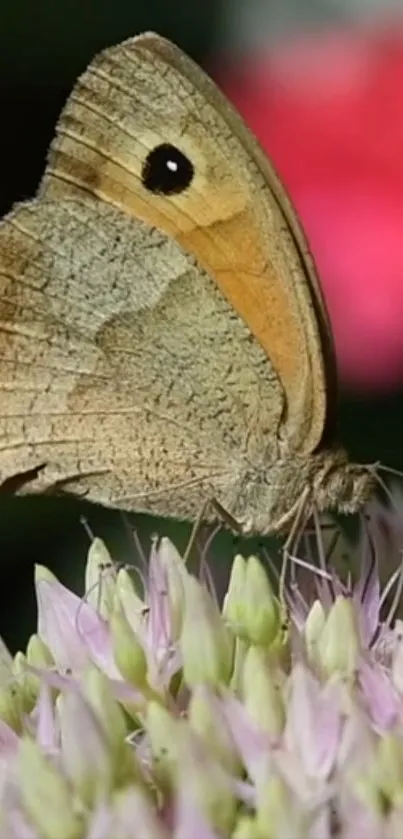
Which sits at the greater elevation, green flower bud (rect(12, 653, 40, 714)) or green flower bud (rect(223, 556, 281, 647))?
green flower bud (rect(223, 556, 281, 647))

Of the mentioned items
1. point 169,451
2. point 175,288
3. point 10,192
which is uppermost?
point 10,192

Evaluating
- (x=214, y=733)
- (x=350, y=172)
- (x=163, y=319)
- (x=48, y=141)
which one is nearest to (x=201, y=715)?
(x=214, y=733)

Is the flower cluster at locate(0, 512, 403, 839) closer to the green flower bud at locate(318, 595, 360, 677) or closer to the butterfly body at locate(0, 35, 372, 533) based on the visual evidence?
the green flower bud at locate(318, 595, 360, 677)

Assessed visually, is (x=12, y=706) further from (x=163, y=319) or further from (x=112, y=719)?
(x=163, y=319)

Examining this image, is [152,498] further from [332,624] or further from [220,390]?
[332,624]

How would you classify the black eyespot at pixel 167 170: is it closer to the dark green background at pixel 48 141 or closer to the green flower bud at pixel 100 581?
the green flower bud at pixel 100 581

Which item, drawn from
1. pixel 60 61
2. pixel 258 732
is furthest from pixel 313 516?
pixel 60 61

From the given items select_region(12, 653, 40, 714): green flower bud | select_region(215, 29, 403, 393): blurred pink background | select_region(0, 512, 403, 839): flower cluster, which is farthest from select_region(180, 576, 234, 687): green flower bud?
select_region(215, 29, 403, 393): blurred pink background

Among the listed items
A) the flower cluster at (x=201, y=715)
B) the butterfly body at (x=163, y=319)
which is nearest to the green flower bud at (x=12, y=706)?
the flower cluster at (x=201, y=715)
